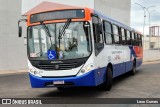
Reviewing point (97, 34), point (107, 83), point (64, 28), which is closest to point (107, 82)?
point (107, 83)

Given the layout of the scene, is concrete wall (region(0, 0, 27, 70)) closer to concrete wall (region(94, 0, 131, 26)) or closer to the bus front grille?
concrete wall (region(94, 0, 131, 26))

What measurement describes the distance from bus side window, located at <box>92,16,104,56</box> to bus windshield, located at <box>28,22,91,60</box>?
19.5 inches

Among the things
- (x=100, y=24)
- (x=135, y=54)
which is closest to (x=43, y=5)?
(x=135, y=54)

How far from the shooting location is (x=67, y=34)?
1130cm

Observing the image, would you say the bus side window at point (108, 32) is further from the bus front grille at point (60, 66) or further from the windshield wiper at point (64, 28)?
the bus front grille at point (60, 66)

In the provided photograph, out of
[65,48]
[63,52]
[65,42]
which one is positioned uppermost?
[65,42]

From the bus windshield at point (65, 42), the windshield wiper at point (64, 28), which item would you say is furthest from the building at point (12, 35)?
the windshield wiper at point (64, 28)

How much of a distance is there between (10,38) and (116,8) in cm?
1982

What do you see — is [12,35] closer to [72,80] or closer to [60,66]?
[60,66]

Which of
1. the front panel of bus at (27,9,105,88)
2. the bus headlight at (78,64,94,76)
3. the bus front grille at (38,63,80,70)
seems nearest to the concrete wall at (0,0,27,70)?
the front panel of bus at (27,9,105,88)

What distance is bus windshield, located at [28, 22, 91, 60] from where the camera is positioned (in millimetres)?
11133

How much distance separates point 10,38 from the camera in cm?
2927

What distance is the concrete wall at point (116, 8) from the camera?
40.1 meters

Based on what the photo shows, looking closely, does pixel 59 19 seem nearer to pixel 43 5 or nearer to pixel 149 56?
pixel 43 5
